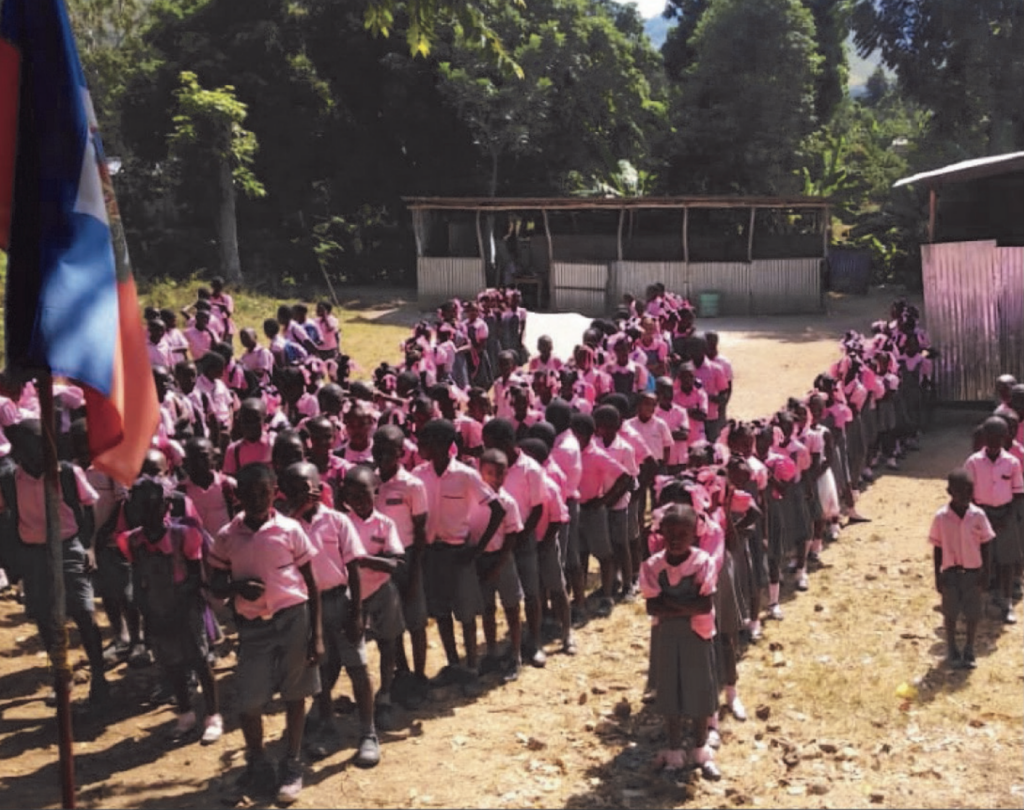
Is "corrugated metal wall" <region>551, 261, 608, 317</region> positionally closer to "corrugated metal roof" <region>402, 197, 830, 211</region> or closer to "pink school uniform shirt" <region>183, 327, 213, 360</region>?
"corrugated metal roof" <region>402, 197, 830, 211</region>

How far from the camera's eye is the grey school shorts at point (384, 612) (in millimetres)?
5996

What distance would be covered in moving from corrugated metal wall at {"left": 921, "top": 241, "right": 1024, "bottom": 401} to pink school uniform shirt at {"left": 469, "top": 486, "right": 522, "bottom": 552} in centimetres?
904

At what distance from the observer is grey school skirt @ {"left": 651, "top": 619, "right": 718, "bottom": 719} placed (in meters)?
5.44

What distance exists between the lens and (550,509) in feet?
22.8

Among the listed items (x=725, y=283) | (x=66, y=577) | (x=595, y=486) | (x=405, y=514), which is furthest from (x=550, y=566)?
(x=725, y=283)

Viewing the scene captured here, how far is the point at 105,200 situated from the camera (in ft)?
12.5

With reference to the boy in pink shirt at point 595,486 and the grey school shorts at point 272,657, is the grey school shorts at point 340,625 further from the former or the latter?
the boy in pink shirt at point 595,486

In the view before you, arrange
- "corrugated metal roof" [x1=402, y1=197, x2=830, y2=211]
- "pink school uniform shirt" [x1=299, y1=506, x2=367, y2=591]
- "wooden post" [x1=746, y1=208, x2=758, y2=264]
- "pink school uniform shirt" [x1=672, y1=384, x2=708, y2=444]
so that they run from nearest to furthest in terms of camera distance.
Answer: "pink school uniform shirt" [x1=299, y1=506, x2=367, y2=591] < "pink school uniform shirt" [x1=672, y1=384, x2=708, y2=444] < "corrugated metal roof" [x1=402, y1=197, x2=830, y2=211] < "wooden post" [x1=746, y1=208, x2=758, y2=264]

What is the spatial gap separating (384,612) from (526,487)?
1329 millimetres

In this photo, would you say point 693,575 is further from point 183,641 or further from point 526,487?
point 183,641

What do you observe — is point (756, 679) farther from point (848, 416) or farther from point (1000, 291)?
point (1000, 291)

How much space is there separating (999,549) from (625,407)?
3.09 m

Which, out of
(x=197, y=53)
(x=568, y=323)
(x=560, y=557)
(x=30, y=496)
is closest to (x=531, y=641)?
(x=560, y=557)

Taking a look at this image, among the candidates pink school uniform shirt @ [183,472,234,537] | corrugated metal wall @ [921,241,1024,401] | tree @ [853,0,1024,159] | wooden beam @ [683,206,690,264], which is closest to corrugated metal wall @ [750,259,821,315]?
wooden beam @ [683,206,690,264]
